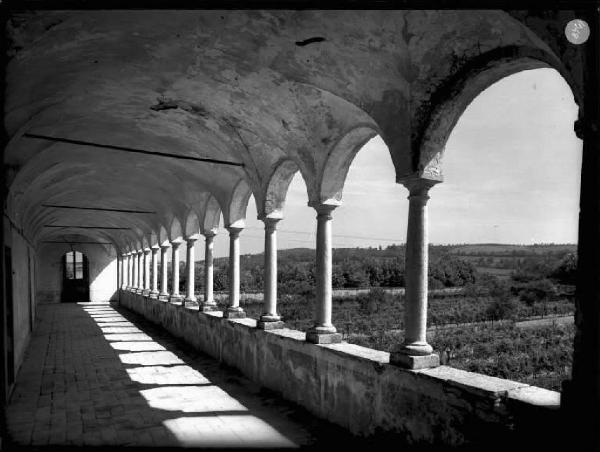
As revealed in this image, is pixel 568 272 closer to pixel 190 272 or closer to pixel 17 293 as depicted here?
pixel 190 272

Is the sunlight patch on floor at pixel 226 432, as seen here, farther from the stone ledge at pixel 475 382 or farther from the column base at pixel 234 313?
the column base at pixel 234 313

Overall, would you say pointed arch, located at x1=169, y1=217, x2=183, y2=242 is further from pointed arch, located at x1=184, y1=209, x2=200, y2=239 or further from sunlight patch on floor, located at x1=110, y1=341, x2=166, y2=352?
sunlight patch on floor, located at x1=110, y1=341, x2=166, y2=352

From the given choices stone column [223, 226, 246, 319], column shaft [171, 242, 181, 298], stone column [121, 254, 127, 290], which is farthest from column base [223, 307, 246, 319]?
stone column [121, 254, 127, 290]

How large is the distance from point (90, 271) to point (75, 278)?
1168mm

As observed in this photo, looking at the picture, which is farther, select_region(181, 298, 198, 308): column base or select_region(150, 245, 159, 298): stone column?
select_region(150, 245, 159, 298): stone column

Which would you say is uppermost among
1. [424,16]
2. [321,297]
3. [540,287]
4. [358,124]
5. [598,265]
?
[424,16]

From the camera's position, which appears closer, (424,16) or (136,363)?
(424,16)

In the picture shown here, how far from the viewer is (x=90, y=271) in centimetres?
2772

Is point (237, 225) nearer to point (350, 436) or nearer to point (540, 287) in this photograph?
point (350, 436)

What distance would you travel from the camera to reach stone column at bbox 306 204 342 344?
20.3 feet

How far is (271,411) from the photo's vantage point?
6223mm

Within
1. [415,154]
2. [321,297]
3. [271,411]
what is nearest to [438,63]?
[415,154]

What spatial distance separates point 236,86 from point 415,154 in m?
2.82

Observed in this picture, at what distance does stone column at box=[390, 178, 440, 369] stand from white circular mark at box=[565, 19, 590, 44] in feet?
6.67
